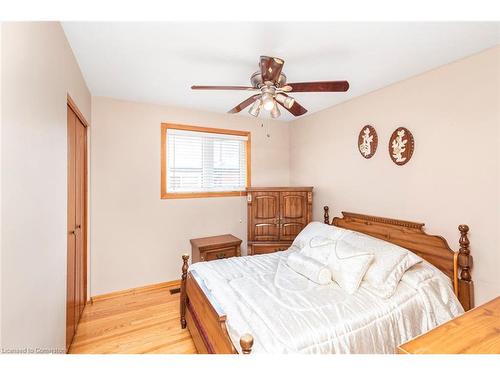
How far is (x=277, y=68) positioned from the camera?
1.62 meters

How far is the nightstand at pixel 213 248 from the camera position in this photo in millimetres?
2930

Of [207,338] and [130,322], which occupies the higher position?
[207,338]

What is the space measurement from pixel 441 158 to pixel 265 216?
2027mm

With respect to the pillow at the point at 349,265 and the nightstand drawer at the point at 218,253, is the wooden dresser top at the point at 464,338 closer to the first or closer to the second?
the pillow at the point at 349,265

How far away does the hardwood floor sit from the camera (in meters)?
1.98

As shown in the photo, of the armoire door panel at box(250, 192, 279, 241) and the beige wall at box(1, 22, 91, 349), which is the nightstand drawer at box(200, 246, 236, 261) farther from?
the beige wall at box(1, 22, 91, 349)

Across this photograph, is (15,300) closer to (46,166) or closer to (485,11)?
(46,166)

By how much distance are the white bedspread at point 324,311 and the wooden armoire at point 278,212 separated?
114 cm

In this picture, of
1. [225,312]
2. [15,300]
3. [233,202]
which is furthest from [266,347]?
[233,202]

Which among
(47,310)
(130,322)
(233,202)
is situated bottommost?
(130,322)

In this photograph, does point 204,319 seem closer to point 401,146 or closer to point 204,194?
point 204,194
